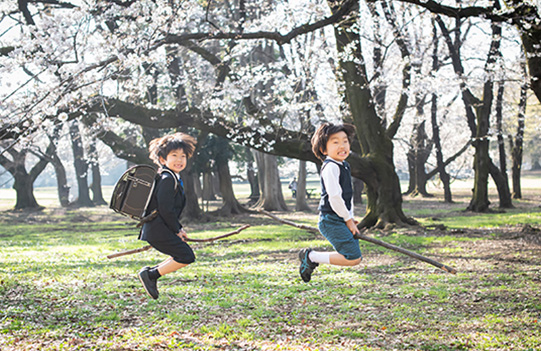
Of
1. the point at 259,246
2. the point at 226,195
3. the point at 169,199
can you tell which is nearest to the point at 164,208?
the point at 169,199

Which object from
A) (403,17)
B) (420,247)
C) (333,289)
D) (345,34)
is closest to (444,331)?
(333,289)

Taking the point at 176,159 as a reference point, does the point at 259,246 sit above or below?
below

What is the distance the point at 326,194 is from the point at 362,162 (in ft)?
38.6

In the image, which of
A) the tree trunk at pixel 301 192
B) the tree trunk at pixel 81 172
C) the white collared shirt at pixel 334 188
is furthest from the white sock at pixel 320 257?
the tree trunk at pixel 81 172

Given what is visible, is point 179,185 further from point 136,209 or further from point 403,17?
point 403,17

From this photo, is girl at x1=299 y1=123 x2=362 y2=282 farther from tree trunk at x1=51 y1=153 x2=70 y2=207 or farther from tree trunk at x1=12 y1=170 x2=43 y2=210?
tree trunk at x1=51 y1=153 x2=70 y2=207

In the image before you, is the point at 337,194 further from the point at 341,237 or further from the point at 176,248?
the point at 176,248

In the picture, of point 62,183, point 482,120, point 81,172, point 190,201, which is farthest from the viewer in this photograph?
point 81,172

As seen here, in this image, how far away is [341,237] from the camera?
16.9 ft

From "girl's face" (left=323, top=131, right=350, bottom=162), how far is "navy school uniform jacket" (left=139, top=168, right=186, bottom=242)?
141 cm

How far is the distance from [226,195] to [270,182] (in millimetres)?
3089

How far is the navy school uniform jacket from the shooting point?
489 centimetres

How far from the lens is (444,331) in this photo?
23.7 feet

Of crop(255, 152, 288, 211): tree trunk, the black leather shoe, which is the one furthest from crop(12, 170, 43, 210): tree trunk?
the black leather shoe
